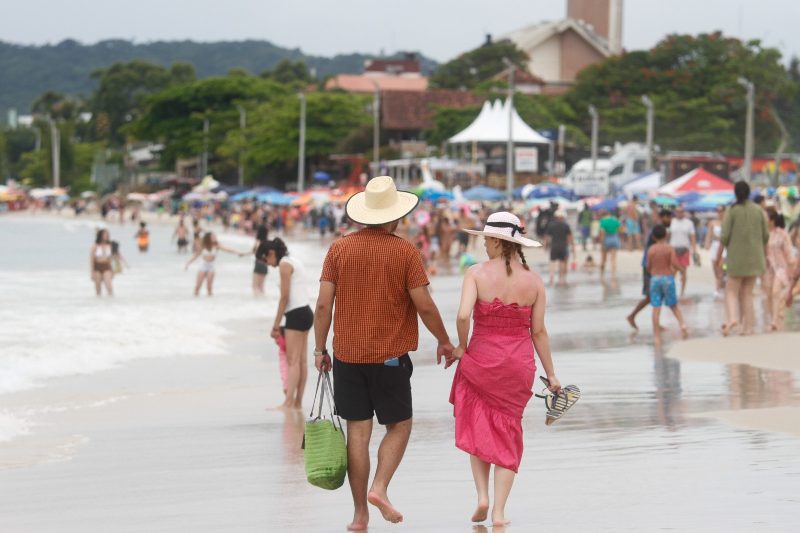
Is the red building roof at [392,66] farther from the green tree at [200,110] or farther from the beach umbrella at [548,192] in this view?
the beach umbrella at [548,192]

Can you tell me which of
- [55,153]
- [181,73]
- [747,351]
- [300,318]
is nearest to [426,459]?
[300,318]

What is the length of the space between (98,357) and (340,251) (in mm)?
10098

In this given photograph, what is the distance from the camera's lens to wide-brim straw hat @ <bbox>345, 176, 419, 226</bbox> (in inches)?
235

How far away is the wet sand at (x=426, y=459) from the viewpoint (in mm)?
6070

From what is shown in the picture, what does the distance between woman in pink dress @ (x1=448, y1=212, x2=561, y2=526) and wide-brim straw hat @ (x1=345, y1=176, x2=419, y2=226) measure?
402mm

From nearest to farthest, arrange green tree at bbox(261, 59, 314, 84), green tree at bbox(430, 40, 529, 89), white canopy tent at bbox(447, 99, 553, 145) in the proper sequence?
white canopy tent at bbox(447, 99, 553, 145)
green tree at bbox(430, 40, 529, 89)
green tree at bbox(261, 59, 314, 84)

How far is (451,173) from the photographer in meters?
61.5

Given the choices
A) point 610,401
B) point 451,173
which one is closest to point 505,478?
point 610,401

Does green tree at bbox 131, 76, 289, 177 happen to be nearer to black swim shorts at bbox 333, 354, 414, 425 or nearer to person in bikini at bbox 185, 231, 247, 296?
person in bikini at bbox 185, 231, 247, 296

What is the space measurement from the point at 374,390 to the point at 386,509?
1.72 ft

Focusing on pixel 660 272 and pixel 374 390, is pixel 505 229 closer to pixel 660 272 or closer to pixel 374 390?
pixel 374 390

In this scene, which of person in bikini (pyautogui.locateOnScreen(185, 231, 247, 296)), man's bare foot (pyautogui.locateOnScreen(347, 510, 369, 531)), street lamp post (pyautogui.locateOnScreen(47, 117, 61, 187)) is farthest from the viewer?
street lamp post (pyautogui.locateOnScreen(47, 117, 61, 187))

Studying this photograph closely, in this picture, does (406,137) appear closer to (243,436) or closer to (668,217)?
(668,217)

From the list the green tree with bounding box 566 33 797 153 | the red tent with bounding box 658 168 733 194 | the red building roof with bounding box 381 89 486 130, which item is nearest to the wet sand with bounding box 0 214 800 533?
the red tent with bounding box 658 168 733 194
